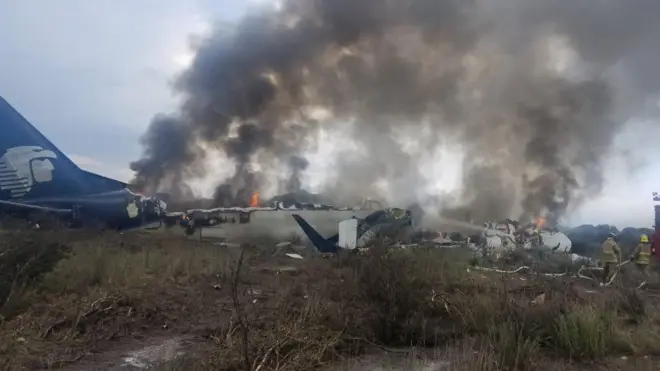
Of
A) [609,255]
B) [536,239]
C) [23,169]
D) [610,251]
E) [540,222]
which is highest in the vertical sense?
[23,169]

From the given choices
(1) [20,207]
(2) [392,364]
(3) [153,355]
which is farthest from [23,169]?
(2) [392,364]

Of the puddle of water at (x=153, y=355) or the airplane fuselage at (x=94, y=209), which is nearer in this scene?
the puddle of water at (x=153, y=355)

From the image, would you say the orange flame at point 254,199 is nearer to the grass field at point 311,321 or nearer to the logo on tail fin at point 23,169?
the logo on tail fin at point 23,169

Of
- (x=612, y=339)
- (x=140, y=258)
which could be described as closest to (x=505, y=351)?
(x=612, y=339)

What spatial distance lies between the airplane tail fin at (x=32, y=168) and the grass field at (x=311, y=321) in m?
9.73

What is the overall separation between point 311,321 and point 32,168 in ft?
50.5

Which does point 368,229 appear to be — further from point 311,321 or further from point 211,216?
point 311,321

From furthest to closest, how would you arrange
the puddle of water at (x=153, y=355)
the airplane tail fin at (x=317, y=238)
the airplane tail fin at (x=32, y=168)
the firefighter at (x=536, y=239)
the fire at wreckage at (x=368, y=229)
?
1. the firefighter at (x=536, y=239)
2. the airplane tail fin at (x=317, y=238)
3. the fire at wreckage at (x=368, y=229)
4. the airplane tail fin at (x=32, y=168)
5. the puddle of water at (x=153, y=355)

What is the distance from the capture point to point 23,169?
17641mm

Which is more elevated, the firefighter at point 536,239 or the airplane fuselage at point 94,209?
the airplane fuselage at point 94,209

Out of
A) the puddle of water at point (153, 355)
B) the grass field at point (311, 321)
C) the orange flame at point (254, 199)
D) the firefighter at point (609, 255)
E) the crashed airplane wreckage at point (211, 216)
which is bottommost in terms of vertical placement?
the puddle of water at point (153, 355)

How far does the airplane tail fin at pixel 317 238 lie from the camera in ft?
70.0

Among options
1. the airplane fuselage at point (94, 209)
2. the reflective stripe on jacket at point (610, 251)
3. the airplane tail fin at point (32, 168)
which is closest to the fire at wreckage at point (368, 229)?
the airplane fuselage at point (94, 209)

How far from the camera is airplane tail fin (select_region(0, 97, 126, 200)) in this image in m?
17.4
